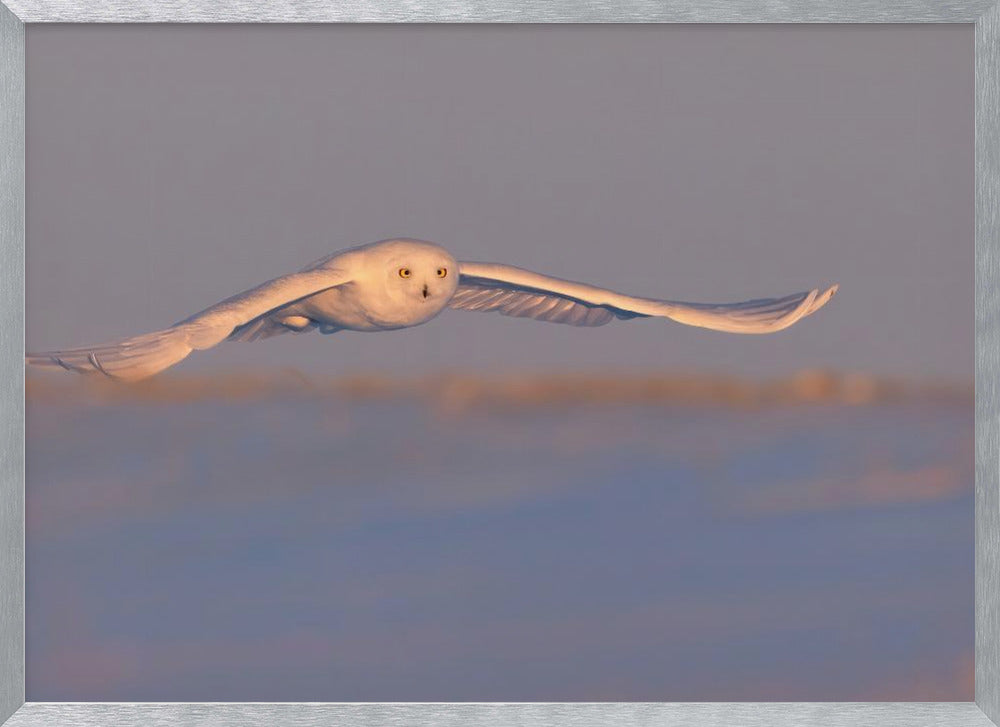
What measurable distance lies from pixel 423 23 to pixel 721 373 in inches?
40.2

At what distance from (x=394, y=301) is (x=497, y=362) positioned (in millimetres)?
266

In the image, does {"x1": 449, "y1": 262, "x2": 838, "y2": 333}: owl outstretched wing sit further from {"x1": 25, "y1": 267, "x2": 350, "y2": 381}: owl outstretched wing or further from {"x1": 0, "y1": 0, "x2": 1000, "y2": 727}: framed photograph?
{"x1": 25, "y1": 267, "x2": 350, "y2": 381}: owl outstretched wing

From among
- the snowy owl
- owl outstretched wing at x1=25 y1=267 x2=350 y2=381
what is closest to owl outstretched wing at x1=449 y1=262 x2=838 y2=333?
the snowy owl

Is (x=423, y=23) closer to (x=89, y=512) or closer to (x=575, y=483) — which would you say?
Result: (x=575, y=483)

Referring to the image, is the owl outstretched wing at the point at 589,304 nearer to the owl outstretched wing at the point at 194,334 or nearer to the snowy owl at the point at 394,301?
the snowy owl at the point at 394,301

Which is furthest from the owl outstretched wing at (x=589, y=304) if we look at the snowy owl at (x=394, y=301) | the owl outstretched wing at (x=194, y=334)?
the owl outstretched wing at (x=194, y=334)

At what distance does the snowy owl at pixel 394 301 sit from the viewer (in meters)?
2.18

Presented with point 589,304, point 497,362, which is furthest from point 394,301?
point 589,304

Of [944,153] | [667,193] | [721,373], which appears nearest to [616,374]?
[721,373]

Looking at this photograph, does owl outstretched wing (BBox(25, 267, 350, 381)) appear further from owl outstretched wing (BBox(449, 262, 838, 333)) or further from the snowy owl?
owl outstretched wing (BBox(449, 262, 838, 333))

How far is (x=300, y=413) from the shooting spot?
2184 mm

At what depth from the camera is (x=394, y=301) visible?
2195mm

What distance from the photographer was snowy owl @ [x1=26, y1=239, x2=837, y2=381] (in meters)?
2.18

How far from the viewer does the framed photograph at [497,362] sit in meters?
2.18
